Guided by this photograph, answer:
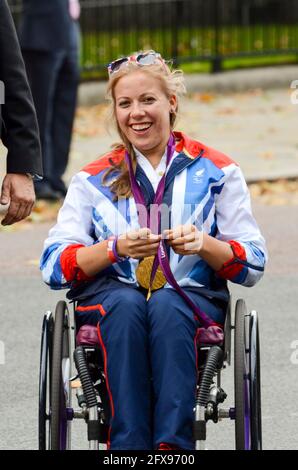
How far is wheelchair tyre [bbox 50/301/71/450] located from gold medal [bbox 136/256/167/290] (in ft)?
0.89

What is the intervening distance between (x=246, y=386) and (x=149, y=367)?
1.04ft

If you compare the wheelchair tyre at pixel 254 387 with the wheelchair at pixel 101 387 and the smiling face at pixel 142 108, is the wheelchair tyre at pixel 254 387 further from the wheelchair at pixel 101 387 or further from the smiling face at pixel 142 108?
the smiling face at pixel 142 108

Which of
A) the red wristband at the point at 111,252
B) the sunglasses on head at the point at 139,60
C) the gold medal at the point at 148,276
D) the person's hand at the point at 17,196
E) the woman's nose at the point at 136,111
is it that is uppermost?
the sunglasses on head at the point at 139,60

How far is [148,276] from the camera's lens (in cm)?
512

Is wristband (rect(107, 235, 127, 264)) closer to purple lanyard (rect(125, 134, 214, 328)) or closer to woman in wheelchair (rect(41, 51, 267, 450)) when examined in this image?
woman in wheelchair (rect(41, 51, 267, 450))

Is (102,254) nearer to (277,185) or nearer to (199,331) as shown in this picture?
(199,331)

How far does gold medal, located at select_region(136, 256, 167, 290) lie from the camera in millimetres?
5109

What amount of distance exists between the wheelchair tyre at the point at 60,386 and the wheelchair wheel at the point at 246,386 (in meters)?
0.56

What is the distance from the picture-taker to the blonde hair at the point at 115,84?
5.23m

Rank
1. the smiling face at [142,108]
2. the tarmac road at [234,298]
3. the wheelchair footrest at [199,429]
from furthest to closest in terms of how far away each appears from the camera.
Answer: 1. the tarmac road at [234,298]
2. the smiling face at [142,108]
3. the wheelchair footrest at [199,429]

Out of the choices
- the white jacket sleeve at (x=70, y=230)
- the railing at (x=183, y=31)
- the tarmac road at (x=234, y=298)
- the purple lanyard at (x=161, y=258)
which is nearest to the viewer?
the purple lanyard at (x=161, y=258)

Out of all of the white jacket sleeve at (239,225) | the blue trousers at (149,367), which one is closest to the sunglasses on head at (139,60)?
the white jacket sleeve at (239,225)
